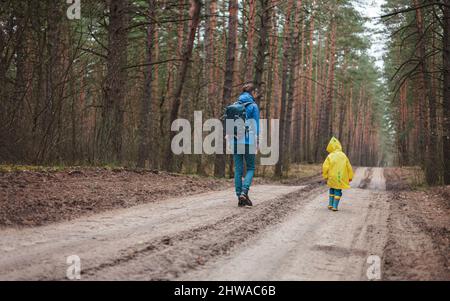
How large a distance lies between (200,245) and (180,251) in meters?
0.35

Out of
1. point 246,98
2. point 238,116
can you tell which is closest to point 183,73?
point 246,98

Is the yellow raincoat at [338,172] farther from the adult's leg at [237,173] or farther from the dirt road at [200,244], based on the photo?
the adult's leg at [237,173]

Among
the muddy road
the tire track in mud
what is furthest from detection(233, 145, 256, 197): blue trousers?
the tire track in mud

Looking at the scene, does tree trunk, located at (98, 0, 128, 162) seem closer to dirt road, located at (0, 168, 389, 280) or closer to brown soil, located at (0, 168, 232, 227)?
brown soil, located at (0, 168, 232, 227)

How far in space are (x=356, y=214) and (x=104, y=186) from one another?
472cm

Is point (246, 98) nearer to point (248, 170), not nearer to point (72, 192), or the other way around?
point (248, 170)

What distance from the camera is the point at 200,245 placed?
4684mm

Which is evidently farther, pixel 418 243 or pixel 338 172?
pixel 338 172

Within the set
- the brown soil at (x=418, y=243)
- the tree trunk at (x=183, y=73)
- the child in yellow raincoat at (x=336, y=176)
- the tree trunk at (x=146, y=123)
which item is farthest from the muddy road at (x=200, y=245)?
the tree trunk at (x=146, y=123)

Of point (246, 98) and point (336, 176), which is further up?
point (246, 98)

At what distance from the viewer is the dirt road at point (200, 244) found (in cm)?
375

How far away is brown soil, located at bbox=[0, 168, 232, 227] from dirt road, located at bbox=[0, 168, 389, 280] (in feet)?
1.33

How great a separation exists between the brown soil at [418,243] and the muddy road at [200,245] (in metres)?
0.20
